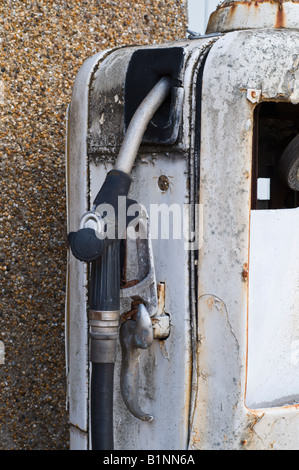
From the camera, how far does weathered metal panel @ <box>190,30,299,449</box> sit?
5.15ft

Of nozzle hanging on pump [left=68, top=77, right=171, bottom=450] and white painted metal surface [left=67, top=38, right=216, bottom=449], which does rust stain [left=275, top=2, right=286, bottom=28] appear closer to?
white painted metal surface [left=67, top=38, right=216, bottom=449]

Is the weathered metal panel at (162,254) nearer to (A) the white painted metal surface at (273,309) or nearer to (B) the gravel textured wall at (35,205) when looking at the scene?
(A) the white painted metal surface at (273,309)

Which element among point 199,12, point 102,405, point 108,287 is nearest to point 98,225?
point 108,287

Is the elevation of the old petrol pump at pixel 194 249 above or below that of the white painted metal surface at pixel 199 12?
below

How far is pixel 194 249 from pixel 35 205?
71 centimetres

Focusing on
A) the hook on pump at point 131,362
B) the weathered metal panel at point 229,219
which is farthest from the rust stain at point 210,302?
the hook on pump at point 131,362

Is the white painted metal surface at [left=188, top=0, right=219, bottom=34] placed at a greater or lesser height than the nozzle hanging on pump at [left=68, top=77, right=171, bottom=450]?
greater

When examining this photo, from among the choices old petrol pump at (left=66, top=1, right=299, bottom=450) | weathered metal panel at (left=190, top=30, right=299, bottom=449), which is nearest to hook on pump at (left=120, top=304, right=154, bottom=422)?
old petrol pump at (left=66, top=1, right=299, bottom=450)

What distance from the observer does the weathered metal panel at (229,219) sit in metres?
1.57

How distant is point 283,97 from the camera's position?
1598mm

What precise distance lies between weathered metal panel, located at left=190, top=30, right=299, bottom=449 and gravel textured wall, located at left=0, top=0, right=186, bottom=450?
27.4 inches

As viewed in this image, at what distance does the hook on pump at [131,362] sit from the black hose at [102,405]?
2.8 inches

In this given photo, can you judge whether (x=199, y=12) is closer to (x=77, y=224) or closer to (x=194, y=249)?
(x=77, y=224)

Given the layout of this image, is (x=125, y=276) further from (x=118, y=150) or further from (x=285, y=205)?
(x=285, y=205)
